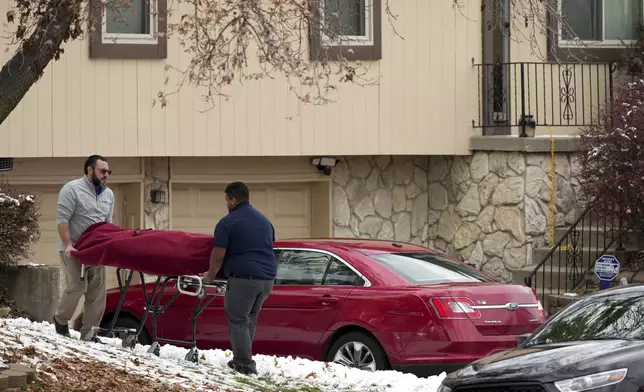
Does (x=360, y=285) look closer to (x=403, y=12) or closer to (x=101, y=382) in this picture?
(x=101, y=382)

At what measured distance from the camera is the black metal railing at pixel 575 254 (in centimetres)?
1706

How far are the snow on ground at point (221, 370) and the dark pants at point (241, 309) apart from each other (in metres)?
0.22

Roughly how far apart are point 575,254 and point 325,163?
381cm

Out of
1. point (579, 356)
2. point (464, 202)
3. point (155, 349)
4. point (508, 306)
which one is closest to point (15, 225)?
point (155, 349)

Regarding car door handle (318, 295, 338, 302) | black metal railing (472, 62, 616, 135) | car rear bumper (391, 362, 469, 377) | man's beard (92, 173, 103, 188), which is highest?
black metal railing (472, 62, 616, 135)

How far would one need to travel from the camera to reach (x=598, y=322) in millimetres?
9547

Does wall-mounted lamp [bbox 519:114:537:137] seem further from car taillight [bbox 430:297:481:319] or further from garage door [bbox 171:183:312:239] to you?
car taillight [bbox 430:297:481:319]

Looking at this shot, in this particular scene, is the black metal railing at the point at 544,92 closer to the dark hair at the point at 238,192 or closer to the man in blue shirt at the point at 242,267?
the dark hair at the point at 238,192

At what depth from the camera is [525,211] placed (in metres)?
17.9

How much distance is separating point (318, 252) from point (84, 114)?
5.30m

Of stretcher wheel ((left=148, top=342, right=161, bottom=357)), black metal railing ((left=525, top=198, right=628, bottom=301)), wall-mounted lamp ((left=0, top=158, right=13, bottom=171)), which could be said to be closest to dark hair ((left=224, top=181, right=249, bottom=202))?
stretcher wheel ((left=148, top=342, right=161, bottom=357))

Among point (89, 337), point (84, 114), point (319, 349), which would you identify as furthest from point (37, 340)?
point (84, 114)

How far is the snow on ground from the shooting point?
36.0 ft

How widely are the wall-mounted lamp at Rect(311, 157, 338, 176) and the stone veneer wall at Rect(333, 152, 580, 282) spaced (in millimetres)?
203
